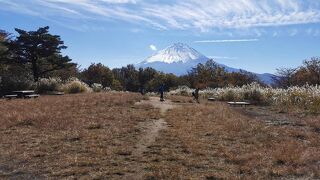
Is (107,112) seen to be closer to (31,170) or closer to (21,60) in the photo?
(31,170)

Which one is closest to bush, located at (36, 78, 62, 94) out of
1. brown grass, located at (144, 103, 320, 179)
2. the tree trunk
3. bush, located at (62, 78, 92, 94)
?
bush, located at (62, 78, 92, 94)

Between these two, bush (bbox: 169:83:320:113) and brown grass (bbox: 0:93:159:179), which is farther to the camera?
bush (bbox: 169:83:320:113)

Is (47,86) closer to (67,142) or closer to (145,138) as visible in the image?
(145,138)

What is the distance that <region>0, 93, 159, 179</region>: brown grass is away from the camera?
9.26 metres

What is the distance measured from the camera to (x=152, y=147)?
37.4ft

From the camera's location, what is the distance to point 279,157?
33.1 ft

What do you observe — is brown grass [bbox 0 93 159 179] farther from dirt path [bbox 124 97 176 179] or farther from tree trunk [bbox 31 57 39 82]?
tree trunk [bbox 31 57 39 82]

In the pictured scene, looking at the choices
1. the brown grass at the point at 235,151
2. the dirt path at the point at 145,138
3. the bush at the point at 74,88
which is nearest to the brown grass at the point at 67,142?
the dirt path at the point at 145,138

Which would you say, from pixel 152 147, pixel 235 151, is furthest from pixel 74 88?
pixel 235 151

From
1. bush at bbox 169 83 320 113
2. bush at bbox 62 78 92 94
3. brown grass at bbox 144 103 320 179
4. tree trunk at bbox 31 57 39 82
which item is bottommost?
brown grass at bbox 144 103 320 179

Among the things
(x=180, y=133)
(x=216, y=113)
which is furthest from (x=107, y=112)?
(x=180, y=133)

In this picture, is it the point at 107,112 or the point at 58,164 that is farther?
the point at 107,112

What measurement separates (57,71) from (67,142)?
48.2 meters

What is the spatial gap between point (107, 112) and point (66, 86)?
1724 centimetres
